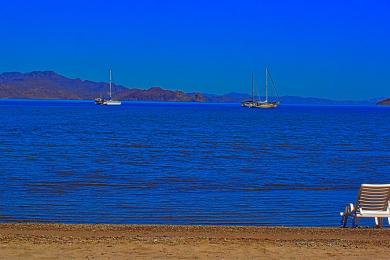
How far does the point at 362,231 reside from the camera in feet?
42.2

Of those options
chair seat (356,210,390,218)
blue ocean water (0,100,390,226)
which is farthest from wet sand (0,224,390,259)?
blue ocean water (0,100,390,226)

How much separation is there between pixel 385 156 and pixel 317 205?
66.1 ft

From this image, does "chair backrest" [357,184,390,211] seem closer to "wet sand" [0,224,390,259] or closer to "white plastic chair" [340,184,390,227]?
"white plastic chair" [340,184,390,227]

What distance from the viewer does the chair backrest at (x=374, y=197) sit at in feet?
44.2

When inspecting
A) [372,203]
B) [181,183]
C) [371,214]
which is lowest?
[181,183]

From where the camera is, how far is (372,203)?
44.7 feet

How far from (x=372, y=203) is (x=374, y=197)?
0.11 meters

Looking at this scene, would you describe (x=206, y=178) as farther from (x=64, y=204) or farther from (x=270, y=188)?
(x=64, y=204)

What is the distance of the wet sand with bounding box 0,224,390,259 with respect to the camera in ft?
32.3

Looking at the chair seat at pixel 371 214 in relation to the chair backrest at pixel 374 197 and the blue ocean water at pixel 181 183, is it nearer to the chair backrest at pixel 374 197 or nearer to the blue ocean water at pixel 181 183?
the chair backrest at pixel 374 197

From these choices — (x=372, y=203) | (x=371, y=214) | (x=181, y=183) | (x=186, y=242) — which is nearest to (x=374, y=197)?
(x=372, y=203)

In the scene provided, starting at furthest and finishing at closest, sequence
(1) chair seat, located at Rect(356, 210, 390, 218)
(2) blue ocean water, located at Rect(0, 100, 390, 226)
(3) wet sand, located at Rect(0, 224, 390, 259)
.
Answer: (2) blue ocean water, located at Rect(0, 100, 390, 226) → (1) chair seat, located at Rect(356, 210, 390, 218) → (3) wet sand, located at Rect(0, 224, 390, 259)

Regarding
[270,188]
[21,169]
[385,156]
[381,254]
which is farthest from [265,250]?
[385,156]

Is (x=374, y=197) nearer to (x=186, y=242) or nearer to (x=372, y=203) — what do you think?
(x=372, y=203)
